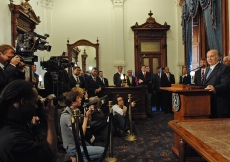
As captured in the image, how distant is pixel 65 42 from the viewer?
9.77m

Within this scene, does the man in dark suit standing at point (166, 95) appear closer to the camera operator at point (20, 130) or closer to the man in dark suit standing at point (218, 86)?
the man in dark suit standing at point (218, 86)

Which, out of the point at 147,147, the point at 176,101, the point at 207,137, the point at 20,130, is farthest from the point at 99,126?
the point at 20,130

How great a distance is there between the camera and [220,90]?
2.98 m

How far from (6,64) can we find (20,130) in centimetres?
190

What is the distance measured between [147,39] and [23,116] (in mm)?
8908

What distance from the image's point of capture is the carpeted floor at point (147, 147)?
349cm

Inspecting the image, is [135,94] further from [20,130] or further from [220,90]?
[20,130]

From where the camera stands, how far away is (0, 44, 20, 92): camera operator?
2.67 metres

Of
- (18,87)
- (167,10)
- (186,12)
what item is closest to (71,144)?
(18,87)

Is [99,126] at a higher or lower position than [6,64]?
lower

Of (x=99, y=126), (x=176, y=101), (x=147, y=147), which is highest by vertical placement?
(x=176, y=101)

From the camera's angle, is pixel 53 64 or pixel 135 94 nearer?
pixel 53 64

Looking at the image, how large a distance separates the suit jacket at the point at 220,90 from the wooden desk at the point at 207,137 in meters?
0.92

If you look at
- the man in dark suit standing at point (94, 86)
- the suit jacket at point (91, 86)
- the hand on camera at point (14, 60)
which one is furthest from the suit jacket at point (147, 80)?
the hand on camera at point (14, 60)
